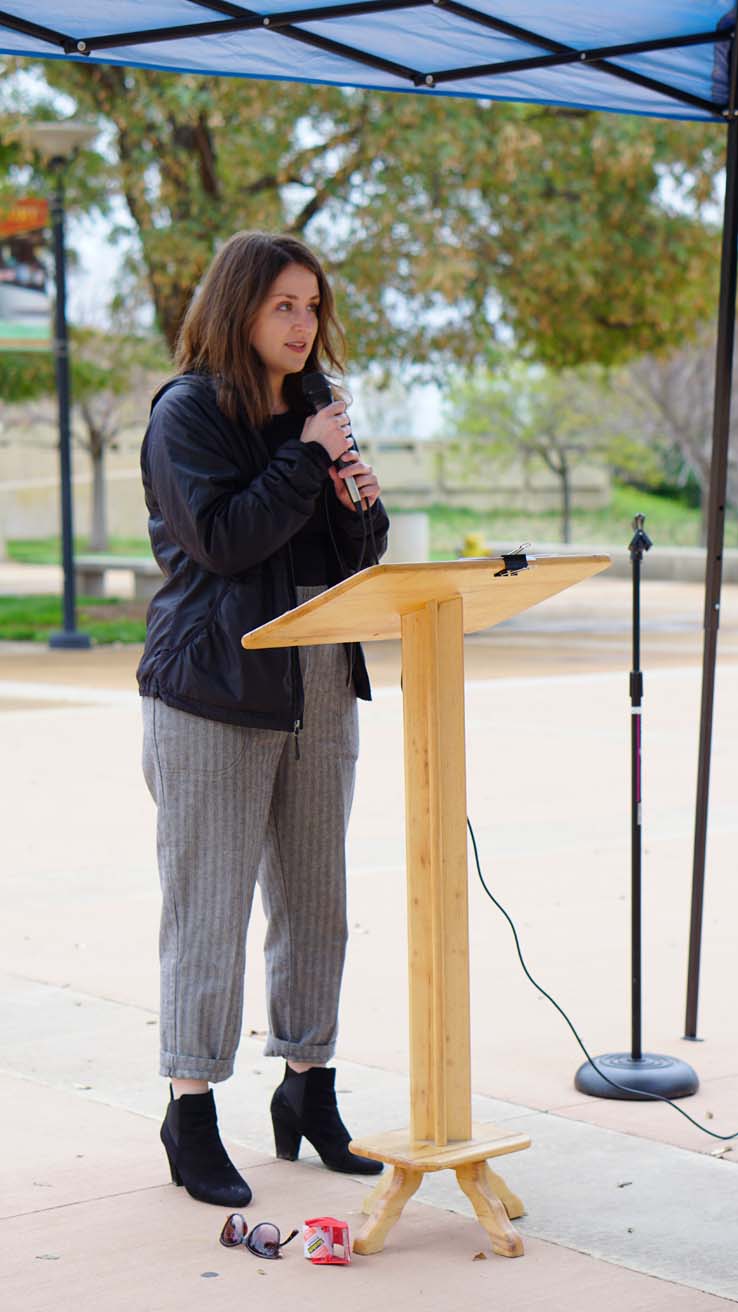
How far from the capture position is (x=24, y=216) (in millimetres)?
20797

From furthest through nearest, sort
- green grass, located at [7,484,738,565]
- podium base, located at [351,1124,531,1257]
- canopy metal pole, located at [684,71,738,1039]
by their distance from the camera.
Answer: green grass, located at [7,484,738,565]
canopy metal pole, located at [684,71,738,1039]
podium base, located at [351,1124,531,1257]

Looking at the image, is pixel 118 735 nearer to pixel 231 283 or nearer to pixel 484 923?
pixel 484 923

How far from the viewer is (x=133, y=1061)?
17.3ft

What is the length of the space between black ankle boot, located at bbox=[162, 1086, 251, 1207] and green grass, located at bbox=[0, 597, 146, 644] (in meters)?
14.5

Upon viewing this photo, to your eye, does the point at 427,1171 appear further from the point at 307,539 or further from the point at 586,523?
the point at 586,523

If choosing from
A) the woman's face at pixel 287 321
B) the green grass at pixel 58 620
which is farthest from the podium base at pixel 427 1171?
the green grass at pixel 58 620

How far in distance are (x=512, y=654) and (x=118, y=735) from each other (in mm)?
7122

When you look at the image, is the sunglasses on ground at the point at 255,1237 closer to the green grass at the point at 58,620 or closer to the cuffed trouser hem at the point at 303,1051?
the cuffed trouser hem at the point at 303,1051

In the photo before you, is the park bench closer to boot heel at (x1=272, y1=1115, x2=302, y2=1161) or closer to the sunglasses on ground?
boot heel at (x1=272, y1=1115, x2=302, y2=1161)

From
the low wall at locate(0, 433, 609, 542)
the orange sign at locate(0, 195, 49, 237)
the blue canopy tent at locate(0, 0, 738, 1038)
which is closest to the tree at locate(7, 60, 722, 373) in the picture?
the orange sign at locate(0, 195, 49, 237)

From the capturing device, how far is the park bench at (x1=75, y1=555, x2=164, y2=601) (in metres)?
25.8

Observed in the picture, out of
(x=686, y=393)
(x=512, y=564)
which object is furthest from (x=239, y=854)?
(x=686, y=393)

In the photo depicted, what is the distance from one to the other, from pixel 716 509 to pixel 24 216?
663 inches

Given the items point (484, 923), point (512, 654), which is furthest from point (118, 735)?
point (512, 654)
